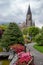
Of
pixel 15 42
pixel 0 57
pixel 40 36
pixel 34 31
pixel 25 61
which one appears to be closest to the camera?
pixel 25 61

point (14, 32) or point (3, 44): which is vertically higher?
point (14, 32)

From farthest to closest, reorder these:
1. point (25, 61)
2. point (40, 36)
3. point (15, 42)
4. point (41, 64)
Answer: point (40, 36)
point (15, 42)
point (41, 64)
point (25, 61)

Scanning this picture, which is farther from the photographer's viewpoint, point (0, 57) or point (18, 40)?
point (18, 40)

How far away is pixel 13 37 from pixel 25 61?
1252cm

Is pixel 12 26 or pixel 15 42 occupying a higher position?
pixel 12 26

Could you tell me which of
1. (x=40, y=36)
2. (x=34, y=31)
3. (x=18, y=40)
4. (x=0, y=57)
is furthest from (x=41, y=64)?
(x=34, y=31)

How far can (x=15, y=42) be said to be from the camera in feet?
69.0

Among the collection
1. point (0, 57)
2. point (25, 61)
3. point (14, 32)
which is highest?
point (14, 32)

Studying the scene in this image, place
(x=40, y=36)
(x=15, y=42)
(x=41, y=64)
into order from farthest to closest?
(x=40, y=36) < (x=15, y=42) < (x=41, y=64)

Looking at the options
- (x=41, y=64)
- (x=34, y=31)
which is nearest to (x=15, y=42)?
(x=41, y=64)

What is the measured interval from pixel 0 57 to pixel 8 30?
4987 millimetres

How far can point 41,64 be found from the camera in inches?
509

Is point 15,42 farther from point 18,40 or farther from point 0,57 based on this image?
point 0,57

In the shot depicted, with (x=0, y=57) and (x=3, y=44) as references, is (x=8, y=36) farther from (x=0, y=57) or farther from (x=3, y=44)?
(x=0, y=57)
